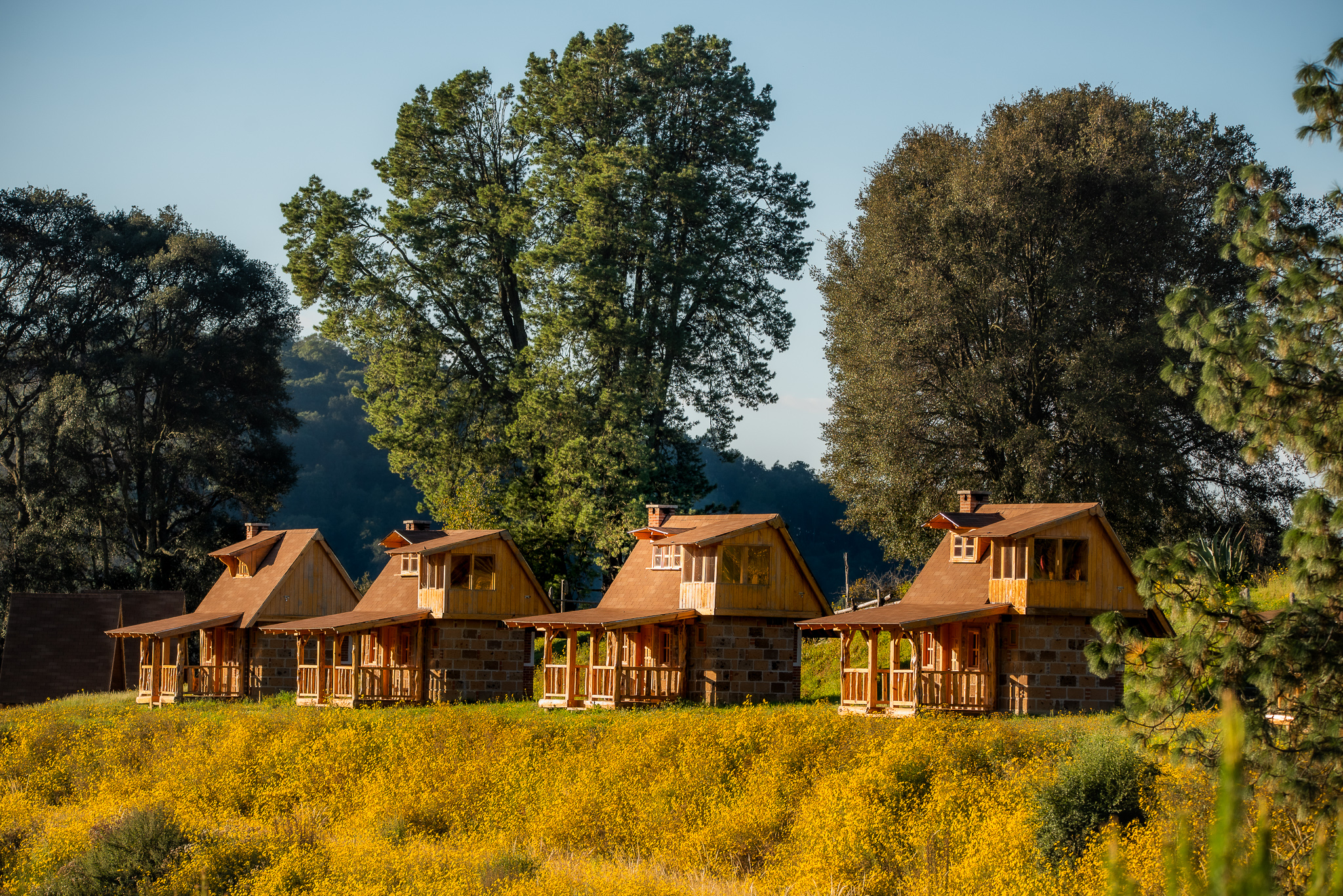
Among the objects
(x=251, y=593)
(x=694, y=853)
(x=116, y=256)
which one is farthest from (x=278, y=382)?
(x=694, y=853)

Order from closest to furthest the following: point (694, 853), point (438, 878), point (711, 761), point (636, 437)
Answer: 1. point (438, 878)
2. point (694, 853)
3. point (711, 761)
4. point (636, 437)

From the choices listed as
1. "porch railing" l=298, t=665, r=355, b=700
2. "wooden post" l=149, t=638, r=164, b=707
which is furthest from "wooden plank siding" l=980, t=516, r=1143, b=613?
"wooden post" l=149, t=638, r=164, b=707

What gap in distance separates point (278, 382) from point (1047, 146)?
32387 millimetres

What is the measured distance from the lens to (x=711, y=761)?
71.0ft

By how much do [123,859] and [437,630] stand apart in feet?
59.3

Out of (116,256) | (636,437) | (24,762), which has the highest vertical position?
(116,256)

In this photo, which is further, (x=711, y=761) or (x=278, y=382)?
(x=278, y=382)

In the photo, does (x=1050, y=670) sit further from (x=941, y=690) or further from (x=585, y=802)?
(x=585, y=802)

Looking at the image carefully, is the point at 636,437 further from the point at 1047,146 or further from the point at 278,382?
the point at 278,382

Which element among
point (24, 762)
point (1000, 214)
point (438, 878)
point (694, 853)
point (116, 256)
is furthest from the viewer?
point (116, 256)

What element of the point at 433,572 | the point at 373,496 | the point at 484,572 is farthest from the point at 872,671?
the point at 373,496

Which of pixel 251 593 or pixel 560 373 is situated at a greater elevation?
pixel 560 373

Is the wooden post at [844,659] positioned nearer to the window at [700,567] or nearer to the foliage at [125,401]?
the window at [700,567]

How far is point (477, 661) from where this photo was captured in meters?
36.8
